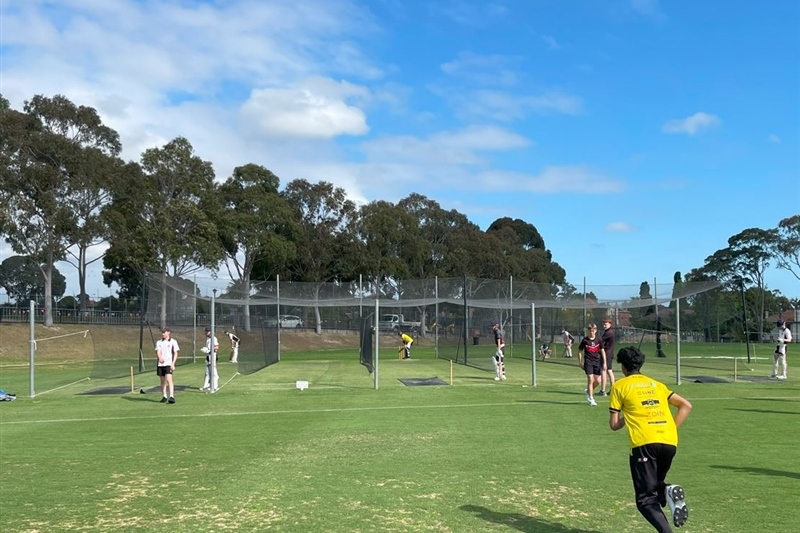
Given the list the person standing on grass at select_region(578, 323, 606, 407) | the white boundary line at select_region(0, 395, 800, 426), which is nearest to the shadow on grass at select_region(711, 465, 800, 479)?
the person standing on grass at select_region(578, 323, 606, 407)

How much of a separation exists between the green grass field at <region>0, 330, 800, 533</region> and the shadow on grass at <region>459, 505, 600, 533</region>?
0.03 m

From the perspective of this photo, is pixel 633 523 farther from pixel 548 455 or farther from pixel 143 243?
pixel 143 243

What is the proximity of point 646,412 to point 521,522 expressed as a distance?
1656 mm

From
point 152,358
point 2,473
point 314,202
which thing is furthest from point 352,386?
point 314,202

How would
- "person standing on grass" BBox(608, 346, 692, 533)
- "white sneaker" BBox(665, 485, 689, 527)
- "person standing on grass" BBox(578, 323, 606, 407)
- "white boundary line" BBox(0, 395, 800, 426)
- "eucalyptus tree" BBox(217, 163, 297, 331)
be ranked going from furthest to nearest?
1. "eucalyptus tree" BBox(217, 163, 297, 331)
2. "person standing on grass" BBox(578, 323, 606, 407)
3. "white boundary line" BBox(0, 395, 800, 426)
4. "person standing on grass" BBox(608, 346, 692, 533)
5. "white sneaker" BBox(665, 485, 689, 527)

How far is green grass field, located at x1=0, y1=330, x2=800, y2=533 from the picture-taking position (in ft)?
21.3

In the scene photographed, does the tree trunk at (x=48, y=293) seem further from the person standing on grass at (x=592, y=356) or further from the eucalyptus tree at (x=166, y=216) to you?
the person standing on grass at (x=592, y=356)

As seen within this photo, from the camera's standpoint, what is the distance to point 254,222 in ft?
169

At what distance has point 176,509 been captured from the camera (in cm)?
687

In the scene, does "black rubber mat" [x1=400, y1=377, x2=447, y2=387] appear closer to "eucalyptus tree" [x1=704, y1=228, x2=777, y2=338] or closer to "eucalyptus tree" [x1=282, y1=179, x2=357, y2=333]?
"eucalyptus tree" [x1=282, y1=179, x2=357, y2=333]

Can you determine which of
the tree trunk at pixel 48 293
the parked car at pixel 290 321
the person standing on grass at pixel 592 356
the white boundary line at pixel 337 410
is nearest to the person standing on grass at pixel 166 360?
the white boundary line at pixel 337 410

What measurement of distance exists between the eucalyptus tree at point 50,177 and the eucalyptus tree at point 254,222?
901 cm

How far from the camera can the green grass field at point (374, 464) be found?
6.50 meters

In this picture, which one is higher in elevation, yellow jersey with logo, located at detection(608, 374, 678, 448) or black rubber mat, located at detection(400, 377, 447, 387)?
yellow jersey with logo, located at detection(608, 374, 678, 448)
